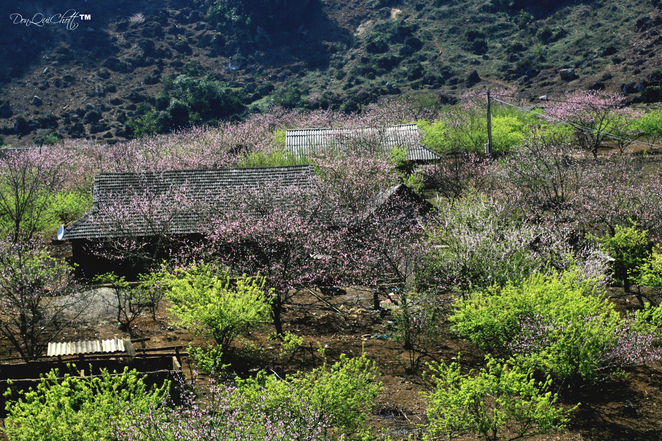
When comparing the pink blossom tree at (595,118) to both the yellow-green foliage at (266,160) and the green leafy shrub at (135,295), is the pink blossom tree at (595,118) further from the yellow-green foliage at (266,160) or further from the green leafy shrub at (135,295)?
the green leafy shrub at (135,295)

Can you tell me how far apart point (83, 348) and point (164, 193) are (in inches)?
483

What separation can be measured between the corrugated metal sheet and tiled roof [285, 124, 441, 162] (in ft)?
88.8

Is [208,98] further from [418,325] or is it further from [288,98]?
[418,325]

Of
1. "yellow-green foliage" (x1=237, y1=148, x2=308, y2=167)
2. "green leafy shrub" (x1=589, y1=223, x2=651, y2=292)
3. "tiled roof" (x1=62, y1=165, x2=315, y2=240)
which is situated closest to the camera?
"green leafy shrub" (x1=589, y1=223, x2=651, y2=292)

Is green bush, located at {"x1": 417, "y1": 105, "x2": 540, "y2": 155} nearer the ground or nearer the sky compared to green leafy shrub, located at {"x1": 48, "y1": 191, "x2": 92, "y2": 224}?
nearer the sky

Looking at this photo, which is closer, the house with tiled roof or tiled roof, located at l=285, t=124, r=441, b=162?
the house with tiled roof

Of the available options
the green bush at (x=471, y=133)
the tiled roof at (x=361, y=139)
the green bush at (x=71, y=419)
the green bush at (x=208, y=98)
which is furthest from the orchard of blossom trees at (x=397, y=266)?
the green bush at (x=208, y=98)

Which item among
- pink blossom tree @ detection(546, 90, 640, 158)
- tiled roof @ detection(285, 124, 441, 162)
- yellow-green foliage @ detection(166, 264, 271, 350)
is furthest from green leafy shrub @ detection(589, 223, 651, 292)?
pink blossom tree @ detection(546, 90, 640, 158)

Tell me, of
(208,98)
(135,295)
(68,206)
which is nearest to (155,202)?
(135,295)

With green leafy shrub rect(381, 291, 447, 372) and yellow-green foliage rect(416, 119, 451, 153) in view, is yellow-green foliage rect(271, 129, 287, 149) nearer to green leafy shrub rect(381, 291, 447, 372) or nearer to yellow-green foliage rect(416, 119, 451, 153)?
yellow-green foliage rect(416, 119, 451, 153)

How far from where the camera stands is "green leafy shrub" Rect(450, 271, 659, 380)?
41.1 ft

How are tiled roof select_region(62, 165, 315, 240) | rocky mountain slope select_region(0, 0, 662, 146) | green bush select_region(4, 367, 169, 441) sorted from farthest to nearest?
rocky mountain slope select_region(0, 0, 662, 146) → tiled roof select_region(62, 165, 315, 240) → green bush select_region(4, 367, 169, 441)

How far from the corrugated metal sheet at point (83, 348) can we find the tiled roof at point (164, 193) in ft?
26.6

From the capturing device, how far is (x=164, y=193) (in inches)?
984
